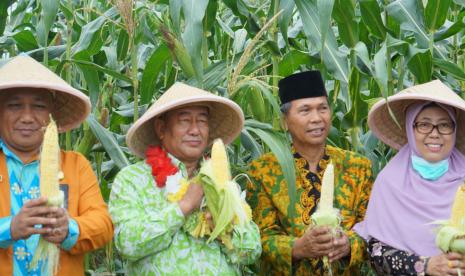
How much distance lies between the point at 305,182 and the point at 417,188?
Result: 62cm

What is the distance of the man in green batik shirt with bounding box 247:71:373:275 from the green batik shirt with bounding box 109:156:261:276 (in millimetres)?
422

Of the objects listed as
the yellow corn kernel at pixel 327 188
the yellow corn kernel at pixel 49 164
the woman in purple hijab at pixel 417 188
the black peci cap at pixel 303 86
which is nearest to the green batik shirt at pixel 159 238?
the yellow corn kernel at pixel 327 188

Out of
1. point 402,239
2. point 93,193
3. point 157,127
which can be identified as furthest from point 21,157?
point 402,239

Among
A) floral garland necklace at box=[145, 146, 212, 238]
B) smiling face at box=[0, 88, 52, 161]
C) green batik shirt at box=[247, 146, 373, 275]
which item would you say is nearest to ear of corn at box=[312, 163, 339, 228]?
green batik shirt at box=[247, 146, 373, 275]

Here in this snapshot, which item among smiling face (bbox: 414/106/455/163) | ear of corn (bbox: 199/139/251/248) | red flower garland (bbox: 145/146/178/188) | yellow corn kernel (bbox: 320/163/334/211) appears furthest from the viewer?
smiling face (bbox: 414/106/455/163)

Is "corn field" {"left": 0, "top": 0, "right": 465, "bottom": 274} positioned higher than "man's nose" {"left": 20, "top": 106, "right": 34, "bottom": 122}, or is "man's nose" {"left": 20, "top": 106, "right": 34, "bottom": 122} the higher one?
"corn field" {"left": 0, "top": 0, "right": 465, "bottom": 274}

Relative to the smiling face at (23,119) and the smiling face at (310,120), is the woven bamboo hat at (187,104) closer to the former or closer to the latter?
the smiling face at (310,120)

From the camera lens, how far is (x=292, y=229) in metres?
4.33

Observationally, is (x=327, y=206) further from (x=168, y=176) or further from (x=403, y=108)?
(x=403, y=108)

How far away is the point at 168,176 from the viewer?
3.85 meters

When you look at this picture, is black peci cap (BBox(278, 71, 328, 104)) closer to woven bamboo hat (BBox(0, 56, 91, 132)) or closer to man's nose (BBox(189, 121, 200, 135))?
man's nose (BBox(189, 121, 200, 135))

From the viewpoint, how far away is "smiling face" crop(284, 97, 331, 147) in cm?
434

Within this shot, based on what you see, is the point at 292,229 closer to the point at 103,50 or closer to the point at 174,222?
the point at 174,222

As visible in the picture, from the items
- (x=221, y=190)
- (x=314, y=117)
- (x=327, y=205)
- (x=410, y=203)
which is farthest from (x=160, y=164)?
(x=410, y=203)
